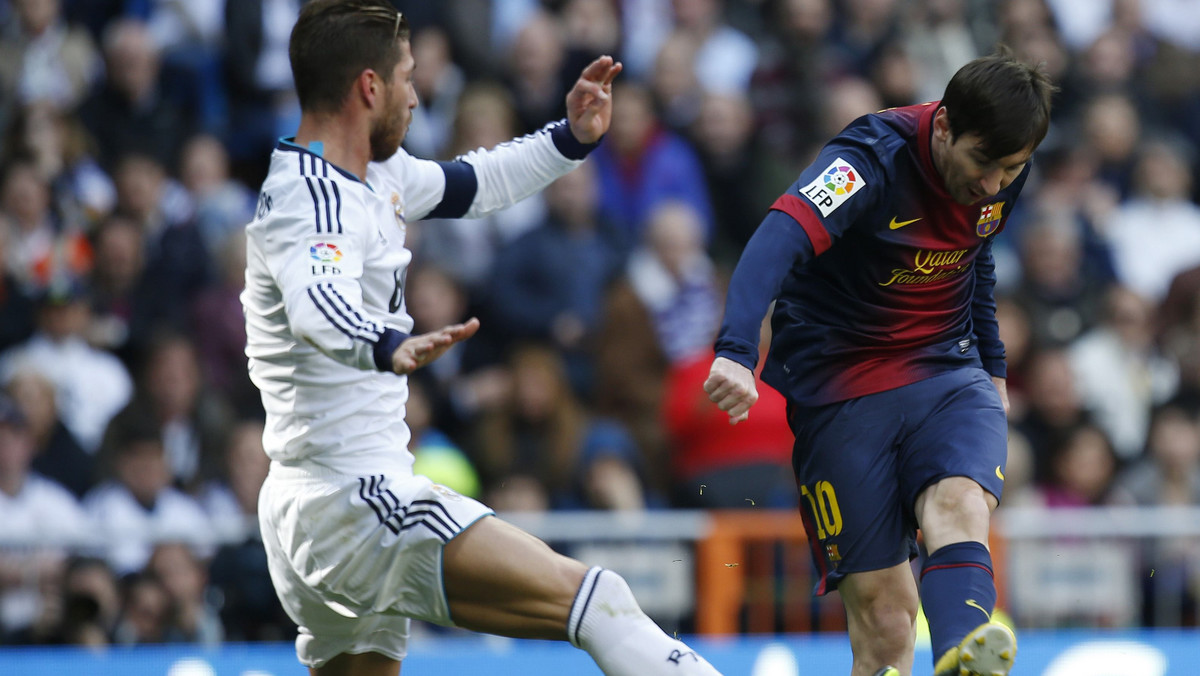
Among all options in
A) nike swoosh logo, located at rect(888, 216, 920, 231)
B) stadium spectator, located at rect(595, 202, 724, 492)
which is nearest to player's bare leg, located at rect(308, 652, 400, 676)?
nike swoosh logo, located at rect(888, 216, 920, 231)

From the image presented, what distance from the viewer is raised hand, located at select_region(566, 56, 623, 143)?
4.84 meters

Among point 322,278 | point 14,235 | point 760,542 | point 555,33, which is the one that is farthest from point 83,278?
point 322,278

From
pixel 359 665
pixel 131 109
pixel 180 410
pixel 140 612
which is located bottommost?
pixel 140 612

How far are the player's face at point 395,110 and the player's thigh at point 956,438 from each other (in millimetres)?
1769

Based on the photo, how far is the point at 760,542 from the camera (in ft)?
26.1

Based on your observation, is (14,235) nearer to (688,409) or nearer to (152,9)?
(152,9)

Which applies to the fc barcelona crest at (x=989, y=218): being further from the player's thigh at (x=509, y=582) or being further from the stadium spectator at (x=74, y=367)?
the stadium spectator at (x=74, y=367)

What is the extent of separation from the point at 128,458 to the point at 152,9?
11.8ft

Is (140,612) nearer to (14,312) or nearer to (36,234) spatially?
(14,312)

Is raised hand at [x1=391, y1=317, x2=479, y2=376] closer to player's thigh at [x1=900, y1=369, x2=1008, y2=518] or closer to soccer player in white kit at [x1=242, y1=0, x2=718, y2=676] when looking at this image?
soccer player in white kit at [x1=242, y1=0, x2=718, y2=676]

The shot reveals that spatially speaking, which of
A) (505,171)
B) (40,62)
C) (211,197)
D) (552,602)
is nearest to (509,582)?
(552,602)

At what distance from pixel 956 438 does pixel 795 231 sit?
80 centimetres

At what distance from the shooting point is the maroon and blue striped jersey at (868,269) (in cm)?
438

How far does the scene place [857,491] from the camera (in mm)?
4680
